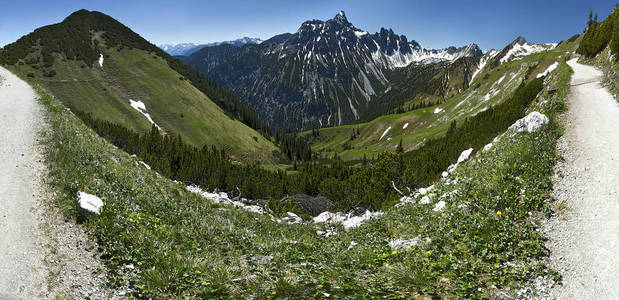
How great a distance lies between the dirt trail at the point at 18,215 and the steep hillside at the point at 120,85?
102 metres

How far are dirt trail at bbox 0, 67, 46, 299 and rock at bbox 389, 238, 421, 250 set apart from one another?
12.5 metres

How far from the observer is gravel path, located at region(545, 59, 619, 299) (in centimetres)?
884

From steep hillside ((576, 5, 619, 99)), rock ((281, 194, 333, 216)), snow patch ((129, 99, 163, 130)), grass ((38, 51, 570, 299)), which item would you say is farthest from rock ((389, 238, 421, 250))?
snow patch ((129, 99, 163, 130))

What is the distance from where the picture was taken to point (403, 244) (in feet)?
41.5

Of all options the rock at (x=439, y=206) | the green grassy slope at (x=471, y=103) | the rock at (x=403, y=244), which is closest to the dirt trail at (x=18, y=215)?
the rock at (x=403, y=244)

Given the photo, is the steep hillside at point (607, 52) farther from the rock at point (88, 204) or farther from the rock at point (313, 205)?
the rock at point (313, 205)

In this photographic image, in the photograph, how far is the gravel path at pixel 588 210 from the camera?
884 cm

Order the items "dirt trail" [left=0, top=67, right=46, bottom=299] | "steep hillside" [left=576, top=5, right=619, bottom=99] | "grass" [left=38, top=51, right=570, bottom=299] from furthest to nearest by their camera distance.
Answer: "steep hillside" [left=576, top=5, right=619, bottom=99] → "grass" [left=38, top=51, right=570, bottom=299] → "dirt trail" [left=0, top=67, right=46, bottom=299]

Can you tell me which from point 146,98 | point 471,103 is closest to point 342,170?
point 146,98

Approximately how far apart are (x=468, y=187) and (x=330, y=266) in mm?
10231

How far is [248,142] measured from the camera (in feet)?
483

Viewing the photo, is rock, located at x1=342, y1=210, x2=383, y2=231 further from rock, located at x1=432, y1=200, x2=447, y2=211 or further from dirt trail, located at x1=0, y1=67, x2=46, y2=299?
dirt trail, located at x1=0, y1=67, x2=46, y2=299

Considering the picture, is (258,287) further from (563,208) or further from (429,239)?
(563,208)

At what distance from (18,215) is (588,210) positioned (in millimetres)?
23312
